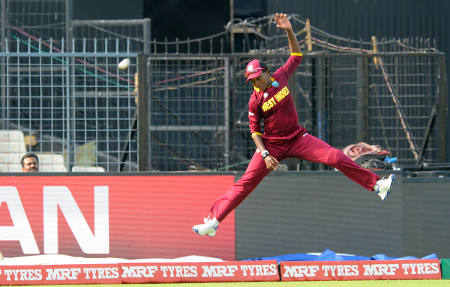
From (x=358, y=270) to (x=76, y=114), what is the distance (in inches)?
167

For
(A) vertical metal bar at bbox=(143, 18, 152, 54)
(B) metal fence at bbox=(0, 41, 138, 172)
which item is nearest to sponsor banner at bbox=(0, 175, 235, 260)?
(B) metal fence at bbox=(0, 41, 138, 172)

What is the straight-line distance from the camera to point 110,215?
998 centimetres

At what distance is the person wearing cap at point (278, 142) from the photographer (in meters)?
8.18

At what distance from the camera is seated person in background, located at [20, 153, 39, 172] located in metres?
10.1

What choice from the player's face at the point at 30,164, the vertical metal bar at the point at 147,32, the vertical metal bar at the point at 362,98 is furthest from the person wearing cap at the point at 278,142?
the vertical metal bar at the point at 147,32

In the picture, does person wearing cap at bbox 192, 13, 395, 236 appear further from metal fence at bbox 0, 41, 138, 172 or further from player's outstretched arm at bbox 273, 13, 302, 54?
metal fence at bbox 0, 41, 138, 172

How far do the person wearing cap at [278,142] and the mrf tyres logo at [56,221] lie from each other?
206 cm

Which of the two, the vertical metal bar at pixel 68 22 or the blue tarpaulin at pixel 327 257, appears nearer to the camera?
the blue tarpaulin at pixel 327 257

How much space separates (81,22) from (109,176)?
4.26m

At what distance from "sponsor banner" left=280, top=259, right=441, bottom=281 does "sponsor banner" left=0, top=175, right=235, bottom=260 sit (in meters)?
1.84

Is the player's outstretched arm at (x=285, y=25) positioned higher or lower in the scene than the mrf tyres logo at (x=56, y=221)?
higher

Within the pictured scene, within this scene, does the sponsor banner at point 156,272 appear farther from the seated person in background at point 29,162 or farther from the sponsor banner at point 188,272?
the seated person in background at point 29,162

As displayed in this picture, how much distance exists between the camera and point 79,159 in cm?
1012

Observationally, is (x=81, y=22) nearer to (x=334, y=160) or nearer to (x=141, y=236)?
(x=141, y=236)
